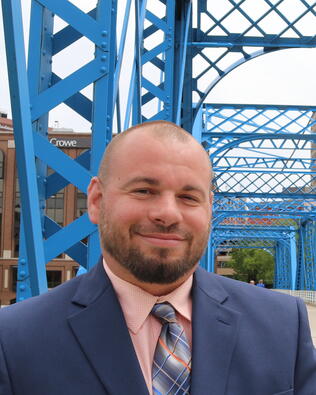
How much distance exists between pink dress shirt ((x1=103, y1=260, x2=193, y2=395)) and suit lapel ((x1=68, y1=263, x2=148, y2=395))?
3cm

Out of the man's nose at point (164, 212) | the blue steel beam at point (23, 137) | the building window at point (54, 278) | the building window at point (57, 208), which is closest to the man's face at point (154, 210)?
the man's nose at point (164, 212)

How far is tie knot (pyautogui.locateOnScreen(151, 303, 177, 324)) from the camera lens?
1815 millimetres

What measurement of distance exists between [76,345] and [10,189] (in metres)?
51.7

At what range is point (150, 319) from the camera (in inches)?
72.3

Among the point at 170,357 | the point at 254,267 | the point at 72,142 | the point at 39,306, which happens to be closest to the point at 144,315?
the point at 170,357

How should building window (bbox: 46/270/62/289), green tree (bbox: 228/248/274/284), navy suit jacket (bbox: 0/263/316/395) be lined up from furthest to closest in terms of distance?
green tree (bbox: 228/248/274/284)
building window (bbox: 46/270/62/289)
navy suit jacket (bbox: 0/263/316/395)

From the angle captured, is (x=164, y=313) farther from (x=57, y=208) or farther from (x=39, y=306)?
(x=57, y=208)

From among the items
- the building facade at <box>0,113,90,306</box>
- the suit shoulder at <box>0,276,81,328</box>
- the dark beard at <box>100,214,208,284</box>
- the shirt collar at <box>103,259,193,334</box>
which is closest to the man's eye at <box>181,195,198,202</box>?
the dark beard at <box>100,214,208,284</box>

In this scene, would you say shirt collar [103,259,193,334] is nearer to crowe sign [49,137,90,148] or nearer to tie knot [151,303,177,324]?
tie knot [151,303,177,324]

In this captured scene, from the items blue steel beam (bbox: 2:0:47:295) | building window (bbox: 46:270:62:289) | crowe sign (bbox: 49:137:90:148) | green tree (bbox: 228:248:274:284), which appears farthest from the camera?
green tree (bbox: 228:248:274:284)

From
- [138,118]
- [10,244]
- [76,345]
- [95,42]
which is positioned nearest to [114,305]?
[76,345]

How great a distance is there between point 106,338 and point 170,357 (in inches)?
7.1

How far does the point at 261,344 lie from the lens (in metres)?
1.86

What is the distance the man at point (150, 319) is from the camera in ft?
5.65
